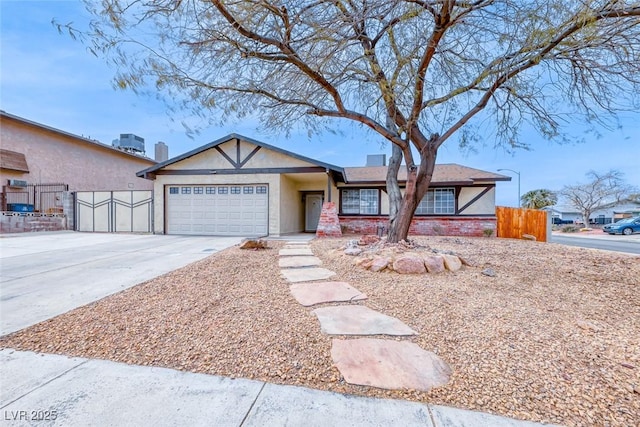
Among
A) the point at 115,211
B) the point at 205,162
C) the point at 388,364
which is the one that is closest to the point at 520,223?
the point at 388,364

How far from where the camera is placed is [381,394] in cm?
194

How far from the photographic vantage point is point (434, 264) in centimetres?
510

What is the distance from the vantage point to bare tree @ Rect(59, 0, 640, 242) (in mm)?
4168

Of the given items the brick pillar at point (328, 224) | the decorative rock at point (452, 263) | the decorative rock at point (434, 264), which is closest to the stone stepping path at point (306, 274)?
the decorative rock at point (434, 264)

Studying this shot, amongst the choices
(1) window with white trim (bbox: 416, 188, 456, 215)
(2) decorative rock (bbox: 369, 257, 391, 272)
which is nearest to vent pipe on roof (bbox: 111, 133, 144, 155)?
(1) window with white trim (bbox: 416, 188, 456, 215)

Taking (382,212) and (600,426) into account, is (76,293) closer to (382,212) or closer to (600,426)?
(600,426)

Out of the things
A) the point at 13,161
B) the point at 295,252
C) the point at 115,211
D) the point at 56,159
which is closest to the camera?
the point at 295,252

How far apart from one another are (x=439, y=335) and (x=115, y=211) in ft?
51.4

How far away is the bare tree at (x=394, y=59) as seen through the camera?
4.17 metres

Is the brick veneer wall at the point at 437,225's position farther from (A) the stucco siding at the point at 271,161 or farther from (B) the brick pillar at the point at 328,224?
(A) the stucco siding at the point at 271,161

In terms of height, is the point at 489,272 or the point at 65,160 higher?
the point at 65,160

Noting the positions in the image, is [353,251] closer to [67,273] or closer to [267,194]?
[67,273]

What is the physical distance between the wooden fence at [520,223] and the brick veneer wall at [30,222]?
21091 millimetres

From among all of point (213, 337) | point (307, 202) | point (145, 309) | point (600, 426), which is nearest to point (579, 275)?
point (600, 426)
